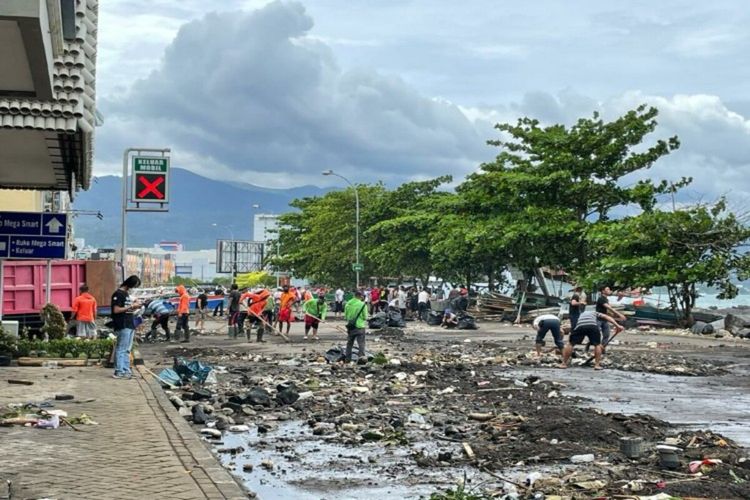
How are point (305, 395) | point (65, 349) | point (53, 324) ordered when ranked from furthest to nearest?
point (53, 324) < point (65, 349) < point (305, 395)

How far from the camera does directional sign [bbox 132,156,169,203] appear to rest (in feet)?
82.0

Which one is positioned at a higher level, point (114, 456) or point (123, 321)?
point (123, 321)

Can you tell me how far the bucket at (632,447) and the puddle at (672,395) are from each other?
5.80 ft

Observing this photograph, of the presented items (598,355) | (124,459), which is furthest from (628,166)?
(124,459)

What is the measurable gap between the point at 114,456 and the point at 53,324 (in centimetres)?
1402

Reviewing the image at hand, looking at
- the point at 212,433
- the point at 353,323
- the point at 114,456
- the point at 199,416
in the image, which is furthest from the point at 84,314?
the point at 114,456

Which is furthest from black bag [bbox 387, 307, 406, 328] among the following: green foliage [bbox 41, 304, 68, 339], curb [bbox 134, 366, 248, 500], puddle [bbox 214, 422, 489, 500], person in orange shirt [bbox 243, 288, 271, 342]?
puddle [bbox 214, 422, 489, 500]

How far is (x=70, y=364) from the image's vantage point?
19.7 meters

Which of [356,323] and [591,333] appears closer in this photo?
[591,333]

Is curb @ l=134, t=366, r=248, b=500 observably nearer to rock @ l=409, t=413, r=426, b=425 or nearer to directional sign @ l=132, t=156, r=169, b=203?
rock @ l=409, t=413, r=426, b=425

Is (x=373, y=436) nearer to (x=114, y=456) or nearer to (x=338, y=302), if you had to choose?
(x=114, y=456)

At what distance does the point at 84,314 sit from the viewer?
2309 cm

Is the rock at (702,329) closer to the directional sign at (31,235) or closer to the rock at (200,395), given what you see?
the directional sign at (31,235)

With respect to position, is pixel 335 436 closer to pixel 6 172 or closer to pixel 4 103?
pixel 4 103
